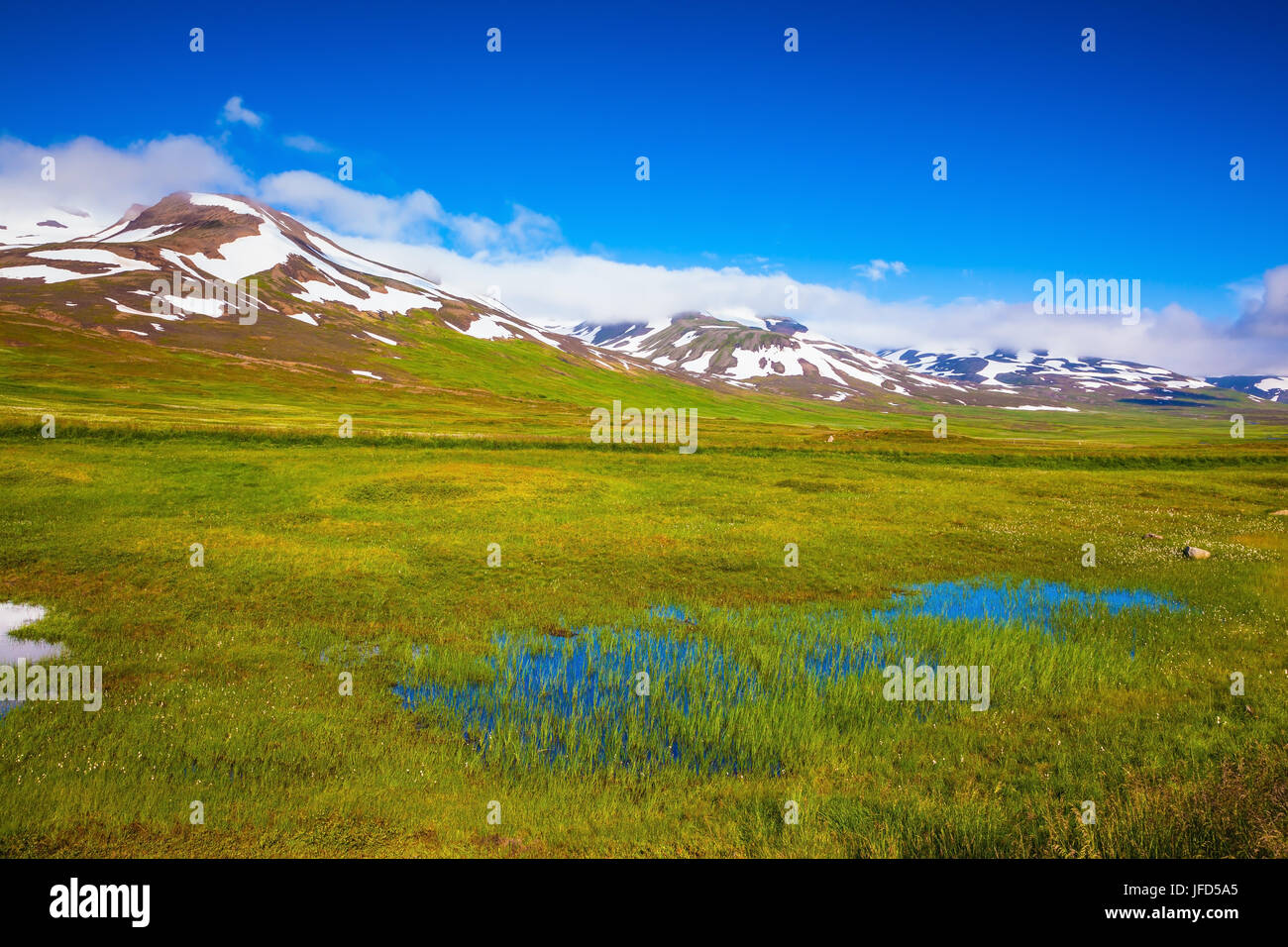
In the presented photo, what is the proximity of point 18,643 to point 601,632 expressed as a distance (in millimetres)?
16023

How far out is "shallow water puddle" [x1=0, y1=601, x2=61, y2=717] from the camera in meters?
14.2

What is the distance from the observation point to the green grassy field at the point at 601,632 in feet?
28.8

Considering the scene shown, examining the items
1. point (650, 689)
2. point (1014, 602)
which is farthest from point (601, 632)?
point (1014, 602)

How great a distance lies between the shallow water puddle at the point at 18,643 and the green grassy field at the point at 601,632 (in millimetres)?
466

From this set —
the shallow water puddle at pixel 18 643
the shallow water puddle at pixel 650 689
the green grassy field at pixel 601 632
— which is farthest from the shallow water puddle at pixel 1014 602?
the shallow water puddle at pixel 18 643

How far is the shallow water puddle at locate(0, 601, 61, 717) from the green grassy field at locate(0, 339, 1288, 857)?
47cm

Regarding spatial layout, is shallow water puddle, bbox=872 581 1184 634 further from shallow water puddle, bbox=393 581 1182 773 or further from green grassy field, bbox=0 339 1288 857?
green grassy field, bbox=0 339 1288 857

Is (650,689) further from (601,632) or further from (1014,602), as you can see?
(1014,602)

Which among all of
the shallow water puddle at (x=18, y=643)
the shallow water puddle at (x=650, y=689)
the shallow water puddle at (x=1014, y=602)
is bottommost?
the shallow water puddle at (x=650, y=689)

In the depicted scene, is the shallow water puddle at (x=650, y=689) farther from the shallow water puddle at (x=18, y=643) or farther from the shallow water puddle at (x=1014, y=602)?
the shallow water puddle at (x=18, y=643)

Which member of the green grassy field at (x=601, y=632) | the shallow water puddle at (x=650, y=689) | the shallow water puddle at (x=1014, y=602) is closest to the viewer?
the green grassy field at (x=601, y=632)

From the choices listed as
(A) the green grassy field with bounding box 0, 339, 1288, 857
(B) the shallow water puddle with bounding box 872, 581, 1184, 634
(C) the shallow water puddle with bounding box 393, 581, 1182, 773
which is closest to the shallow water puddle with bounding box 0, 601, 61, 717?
(A) the green grassy field with bounding box 0, 339, 1288, 857
